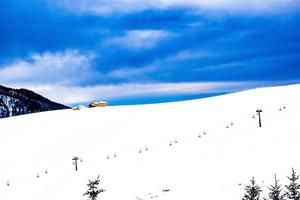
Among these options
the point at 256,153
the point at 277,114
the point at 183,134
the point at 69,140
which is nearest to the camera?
the point at 256,153

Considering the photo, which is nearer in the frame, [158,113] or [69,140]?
[69,140]

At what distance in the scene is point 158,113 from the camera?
3369 cm

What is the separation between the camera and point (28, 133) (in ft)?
103

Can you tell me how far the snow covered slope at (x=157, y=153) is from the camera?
14.6 metres

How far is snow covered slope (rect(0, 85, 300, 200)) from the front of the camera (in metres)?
14.6

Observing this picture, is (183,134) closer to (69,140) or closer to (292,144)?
(69,140)

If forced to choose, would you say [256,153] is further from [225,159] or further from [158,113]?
[158,113]

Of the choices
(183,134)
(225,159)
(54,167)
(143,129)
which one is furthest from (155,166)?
(143,129)

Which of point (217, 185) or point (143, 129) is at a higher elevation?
point (143, 129)

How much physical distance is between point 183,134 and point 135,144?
2.35 metres

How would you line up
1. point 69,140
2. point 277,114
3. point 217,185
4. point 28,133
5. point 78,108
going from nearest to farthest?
point 217,185, point 277,114, point 69,140, point 28,133, point 78,108

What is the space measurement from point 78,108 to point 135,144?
19723 mm

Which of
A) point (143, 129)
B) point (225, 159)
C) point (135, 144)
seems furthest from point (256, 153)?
point (143, 129)

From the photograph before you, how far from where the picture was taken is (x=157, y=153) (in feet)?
63.9
